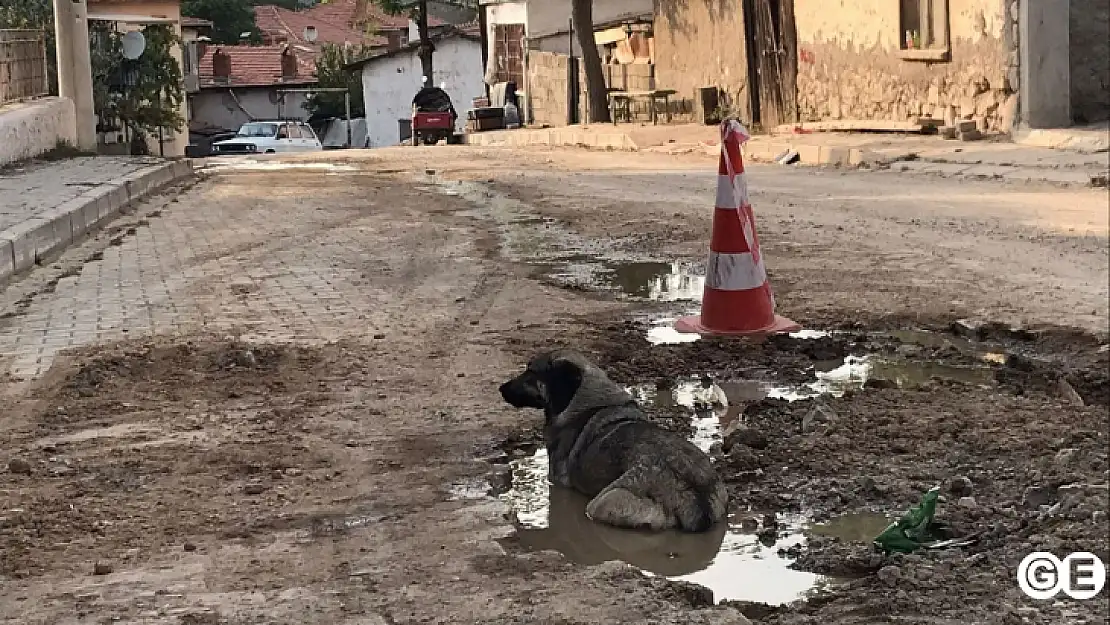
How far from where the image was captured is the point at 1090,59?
1598 cm

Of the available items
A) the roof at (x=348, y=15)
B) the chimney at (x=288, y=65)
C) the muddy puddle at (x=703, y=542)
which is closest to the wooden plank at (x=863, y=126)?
the muddy puddle at (x=703, y=542)

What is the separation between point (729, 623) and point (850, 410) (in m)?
1.92

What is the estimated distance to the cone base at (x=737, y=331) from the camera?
659 cm

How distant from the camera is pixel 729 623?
332cm

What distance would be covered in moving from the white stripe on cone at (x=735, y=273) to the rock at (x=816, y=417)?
1.60m

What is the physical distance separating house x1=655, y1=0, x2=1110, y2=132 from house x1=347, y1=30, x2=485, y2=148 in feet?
76.1

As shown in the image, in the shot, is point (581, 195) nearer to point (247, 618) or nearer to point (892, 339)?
point (892, 339)

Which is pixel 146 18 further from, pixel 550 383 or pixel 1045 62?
pixel 550 383

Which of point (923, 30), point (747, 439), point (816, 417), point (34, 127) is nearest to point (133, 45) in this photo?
point (34, 127)

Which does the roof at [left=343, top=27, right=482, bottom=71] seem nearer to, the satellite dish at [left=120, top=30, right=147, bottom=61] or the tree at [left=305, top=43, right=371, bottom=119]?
the tree at [left=305, top=43, right=371, bottom=119]

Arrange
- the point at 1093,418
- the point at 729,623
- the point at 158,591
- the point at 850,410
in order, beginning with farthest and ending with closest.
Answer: the point at 850,410 → the point at 1093,418 → the point at 158,591 → the point at 729,623

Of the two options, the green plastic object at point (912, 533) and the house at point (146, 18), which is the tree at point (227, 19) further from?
the green plastic object at point (912, 533)

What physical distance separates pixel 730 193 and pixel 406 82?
47.4 metres

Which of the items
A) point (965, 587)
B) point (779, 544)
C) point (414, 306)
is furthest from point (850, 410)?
point (414, 306)
